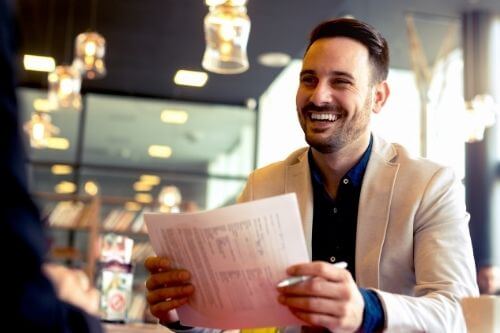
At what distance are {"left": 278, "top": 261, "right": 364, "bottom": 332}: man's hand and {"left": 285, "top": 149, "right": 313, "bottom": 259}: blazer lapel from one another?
1.46ft

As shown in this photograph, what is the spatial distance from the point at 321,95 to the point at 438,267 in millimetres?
440

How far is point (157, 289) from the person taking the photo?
1347mm

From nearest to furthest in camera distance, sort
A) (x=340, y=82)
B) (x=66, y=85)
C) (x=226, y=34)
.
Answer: (x=340, y=82) → (x=226, y=34) → (x=66, y=85)

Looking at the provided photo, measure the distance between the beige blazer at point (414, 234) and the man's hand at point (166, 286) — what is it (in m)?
0.36

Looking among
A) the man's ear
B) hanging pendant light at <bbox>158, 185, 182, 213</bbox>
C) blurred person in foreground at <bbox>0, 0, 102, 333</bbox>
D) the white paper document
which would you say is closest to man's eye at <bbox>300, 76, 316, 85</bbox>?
the man's ear

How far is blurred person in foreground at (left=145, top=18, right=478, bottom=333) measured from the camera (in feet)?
4.37

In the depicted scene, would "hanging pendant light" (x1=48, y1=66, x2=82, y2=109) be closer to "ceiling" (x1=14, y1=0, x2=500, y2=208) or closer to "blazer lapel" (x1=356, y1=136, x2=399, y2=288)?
"ceiling" (x1=14, y1=0, x2=500, y2=208)

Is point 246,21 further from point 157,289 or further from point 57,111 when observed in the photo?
point 57,111

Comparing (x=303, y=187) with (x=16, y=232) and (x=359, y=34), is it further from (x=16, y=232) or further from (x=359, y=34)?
(x=16, y=232)

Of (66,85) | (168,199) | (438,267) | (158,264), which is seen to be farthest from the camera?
(168,199)

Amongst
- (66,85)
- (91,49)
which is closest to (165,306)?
(91,49)

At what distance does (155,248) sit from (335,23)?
2.25ft

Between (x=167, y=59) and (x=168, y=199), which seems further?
(x=168, y=199)

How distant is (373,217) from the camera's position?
1.51 metres
